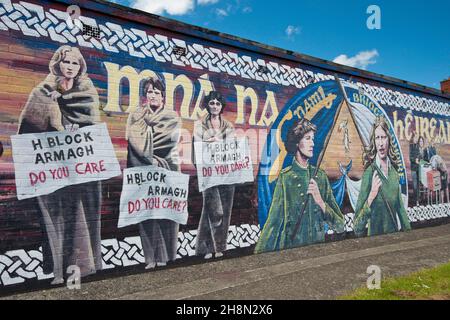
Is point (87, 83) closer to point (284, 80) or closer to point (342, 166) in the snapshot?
point (284, 80)

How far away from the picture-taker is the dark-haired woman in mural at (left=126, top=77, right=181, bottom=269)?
6.69m

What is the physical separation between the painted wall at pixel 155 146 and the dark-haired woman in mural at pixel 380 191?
0.06 metres

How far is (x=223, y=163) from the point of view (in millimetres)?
7852

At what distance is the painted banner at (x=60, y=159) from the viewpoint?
5598mm

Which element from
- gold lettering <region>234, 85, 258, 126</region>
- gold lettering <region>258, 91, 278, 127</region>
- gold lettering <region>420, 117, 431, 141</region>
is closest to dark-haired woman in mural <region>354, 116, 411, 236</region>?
gold lettering <region>420, 117, 431, 141</region>

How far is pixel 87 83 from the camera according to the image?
6266 mm

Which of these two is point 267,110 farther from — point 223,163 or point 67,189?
point 67,189

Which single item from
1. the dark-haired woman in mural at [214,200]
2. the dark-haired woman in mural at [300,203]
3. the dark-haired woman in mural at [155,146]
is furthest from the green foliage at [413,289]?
the dark-haired woman in mural at [155,146]

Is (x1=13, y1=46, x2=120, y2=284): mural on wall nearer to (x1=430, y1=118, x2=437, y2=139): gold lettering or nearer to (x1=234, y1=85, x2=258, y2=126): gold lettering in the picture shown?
(x1=234, y1=85, x2=258, y2=126): gold lettering

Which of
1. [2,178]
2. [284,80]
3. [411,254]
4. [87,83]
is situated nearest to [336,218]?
[411,254]

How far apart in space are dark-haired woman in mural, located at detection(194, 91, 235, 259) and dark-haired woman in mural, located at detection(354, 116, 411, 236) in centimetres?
444

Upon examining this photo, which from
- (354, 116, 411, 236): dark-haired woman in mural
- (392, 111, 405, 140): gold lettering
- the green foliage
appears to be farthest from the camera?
(392, 111, 405, 140): gold lettering

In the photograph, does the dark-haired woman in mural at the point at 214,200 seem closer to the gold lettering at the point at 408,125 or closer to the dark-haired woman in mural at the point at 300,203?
the dark-haired woman in mural at the point at 300,203
